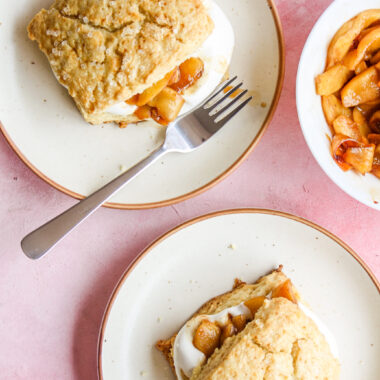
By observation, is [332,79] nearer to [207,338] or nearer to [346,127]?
[346,127]

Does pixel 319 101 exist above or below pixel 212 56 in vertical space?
below

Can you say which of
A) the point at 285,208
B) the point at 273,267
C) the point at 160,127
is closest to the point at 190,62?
the point at 160,127

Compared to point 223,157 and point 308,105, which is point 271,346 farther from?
point 308,105

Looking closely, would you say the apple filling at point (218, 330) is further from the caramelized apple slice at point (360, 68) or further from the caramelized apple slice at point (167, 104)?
the caramelized apple slice at point (360, 68)

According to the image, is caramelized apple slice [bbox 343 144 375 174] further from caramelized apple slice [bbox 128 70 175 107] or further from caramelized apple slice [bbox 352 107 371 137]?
caramelized apple slice [bbox 128 70 175 107]

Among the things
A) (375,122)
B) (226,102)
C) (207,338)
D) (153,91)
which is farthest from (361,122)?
(207,338)

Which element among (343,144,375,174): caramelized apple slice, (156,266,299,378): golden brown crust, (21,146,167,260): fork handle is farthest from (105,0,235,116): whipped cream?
(156,266,299,378): golden brown crust

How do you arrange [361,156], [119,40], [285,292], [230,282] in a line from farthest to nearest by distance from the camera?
[230,282]
[285,292]
[361,156]
[119,40]
